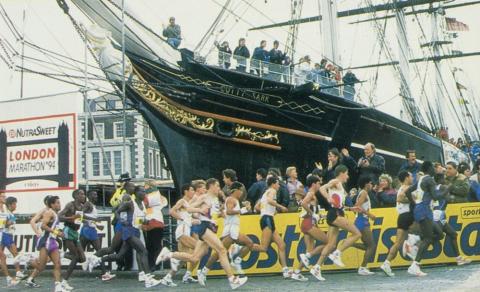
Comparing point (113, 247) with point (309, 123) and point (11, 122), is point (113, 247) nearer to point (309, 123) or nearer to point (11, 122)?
point (11, 122)

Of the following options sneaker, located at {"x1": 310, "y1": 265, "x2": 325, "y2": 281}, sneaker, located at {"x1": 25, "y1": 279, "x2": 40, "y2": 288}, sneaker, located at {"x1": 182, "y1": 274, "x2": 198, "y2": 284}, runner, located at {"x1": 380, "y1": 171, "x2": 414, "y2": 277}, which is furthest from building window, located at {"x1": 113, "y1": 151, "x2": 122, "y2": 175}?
runner, located at {"x1": 380, "y1": 171, "x2": 414, "y2": 277}

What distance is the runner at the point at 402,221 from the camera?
37.8 feet

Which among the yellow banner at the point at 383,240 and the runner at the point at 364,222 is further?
the yellow banner at the point at 383,240

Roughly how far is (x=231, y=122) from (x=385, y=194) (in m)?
7.14

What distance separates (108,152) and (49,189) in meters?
43.3

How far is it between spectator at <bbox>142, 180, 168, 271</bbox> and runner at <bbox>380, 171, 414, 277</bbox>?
424cm

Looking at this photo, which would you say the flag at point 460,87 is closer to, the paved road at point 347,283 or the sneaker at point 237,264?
the paved road at point 347,283

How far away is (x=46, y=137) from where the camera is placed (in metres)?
16.0

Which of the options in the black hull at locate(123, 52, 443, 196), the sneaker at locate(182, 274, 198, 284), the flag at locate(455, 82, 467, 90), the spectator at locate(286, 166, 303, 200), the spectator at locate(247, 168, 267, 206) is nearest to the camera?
the sneaker at locate(182, 274, 198, 284)

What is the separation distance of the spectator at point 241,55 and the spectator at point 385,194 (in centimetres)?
752

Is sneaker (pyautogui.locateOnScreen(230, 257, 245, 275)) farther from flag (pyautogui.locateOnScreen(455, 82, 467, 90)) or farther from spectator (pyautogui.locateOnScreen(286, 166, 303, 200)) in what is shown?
flag (pyautogui.locateOnScreen(455, 82, 467, 90))

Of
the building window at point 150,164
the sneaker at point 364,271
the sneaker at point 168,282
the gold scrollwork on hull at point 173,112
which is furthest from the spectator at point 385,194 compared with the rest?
the building window at point 150,164

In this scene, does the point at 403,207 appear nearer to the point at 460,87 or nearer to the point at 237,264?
the point at 237,264

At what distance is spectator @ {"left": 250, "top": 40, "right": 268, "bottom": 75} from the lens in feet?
66.5
